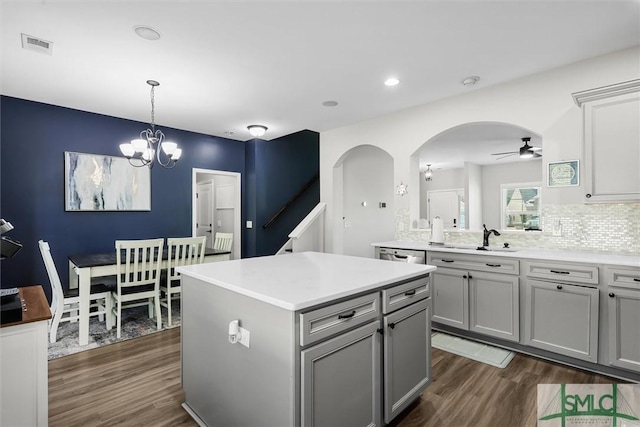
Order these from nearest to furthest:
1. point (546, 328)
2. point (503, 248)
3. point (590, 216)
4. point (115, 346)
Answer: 1. point (546, 328)
2. point (590, 216)
3. point (115, 346)
4. point (503, 248)

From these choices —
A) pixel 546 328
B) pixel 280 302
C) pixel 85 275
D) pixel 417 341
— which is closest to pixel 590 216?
pixel 546 328

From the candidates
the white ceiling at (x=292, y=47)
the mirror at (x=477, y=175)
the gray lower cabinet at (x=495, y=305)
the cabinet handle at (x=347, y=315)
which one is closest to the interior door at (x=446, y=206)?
the mirror at (x=477, y=175)

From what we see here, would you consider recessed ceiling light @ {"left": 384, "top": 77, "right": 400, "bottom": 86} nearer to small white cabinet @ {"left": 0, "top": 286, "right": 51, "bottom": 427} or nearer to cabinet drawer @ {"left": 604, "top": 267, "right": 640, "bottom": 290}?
cabinet drawer @ {"left": 604, "top": 267, "right": 640, "bottom": 290}

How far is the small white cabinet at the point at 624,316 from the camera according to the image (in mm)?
2289

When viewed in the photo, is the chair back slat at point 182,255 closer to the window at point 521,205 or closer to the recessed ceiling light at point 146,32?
the recessed ceiling light at point 146,32

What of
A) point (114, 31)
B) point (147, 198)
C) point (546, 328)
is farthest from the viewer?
point (147, 198)

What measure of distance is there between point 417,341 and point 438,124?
9.24 feet

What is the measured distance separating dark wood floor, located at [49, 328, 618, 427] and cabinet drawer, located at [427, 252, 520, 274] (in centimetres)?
77

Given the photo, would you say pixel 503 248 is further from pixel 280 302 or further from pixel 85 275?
pixel 85 275

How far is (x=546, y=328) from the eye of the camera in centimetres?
268

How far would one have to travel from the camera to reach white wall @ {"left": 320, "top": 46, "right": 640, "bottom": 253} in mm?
2861

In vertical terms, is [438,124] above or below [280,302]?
above

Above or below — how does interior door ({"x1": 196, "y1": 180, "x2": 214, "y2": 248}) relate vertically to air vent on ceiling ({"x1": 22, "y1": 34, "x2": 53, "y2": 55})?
below

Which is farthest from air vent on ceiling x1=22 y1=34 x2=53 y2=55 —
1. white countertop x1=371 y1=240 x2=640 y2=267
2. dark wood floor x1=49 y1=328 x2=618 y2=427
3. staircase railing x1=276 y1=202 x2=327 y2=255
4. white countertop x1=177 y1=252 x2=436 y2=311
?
white countertop x1=371 y1=240 x2=640 y2=267
